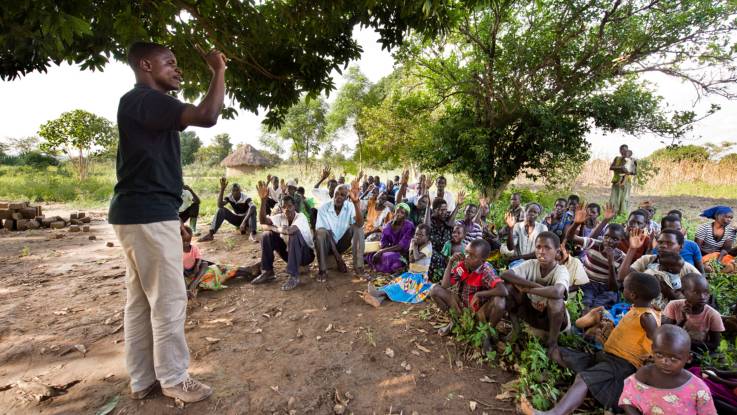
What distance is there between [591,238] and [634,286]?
91.4 inches

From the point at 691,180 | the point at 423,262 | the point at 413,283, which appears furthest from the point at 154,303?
the point at 691,180

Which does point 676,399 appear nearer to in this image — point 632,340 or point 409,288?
point 632,340

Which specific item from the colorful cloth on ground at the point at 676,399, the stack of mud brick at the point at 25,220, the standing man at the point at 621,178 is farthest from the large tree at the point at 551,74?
the stack of mud brick at the point at 25,220

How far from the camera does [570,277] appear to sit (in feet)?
11.0

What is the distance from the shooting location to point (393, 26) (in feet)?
11.5

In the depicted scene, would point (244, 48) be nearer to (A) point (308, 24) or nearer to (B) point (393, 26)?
(A) point (308, 24)

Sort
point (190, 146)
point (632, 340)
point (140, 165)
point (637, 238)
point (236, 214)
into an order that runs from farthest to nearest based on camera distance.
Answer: point (190, 146)
point (236, 214)
point (637, 238)
point (632, 340)
point (140, 165)

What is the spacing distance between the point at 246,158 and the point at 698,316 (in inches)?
1013

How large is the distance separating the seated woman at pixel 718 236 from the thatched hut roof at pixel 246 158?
24503mm

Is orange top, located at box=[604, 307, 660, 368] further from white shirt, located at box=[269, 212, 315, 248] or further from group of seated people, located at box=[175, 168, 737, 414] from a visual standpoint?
white shirt, located at box=[269, 212, 315, 248]

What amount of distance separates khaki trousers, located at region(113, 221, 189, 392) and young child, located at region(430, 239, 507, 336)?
2310mm

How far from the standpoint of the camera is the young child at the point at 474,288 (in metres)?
3.10

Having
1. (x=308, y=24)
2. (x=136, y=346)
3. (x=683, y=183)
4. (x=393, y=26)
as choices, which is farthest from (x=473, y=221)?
(x=683, y=183)

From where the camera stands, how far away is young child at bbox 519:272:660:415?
2349 mm
